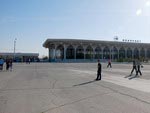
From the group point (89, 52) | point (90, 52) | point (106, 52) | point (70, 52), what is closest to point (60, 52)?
point (70, 52)

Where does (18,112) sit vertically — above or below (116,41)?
below

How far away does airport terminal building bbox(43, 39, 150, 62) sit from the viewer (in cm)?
11412

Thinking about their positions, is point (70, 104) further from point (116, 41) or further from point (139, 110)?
point (116, 41)

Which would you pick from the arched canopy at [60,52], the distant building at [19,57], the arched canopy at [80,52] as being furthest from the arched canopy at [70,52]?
the distant building at [19,57]

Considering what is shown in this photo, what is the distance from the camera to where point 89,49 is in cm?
12144

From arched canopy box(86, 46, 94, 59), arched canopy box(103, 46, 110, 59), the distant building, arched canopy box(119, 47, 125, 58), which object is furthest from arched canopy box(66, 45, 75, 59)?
arched canopy box(119, 47, 125, 58)

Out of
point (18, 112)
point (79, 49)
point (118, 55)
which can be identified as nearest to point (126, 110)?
point (18, 112)

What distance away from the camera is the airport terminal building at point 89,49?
114 metres

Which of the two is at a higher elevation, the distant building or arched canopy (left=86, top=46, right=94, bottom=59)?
arched canopy (left=86, top=46, right=94, bottom=59)

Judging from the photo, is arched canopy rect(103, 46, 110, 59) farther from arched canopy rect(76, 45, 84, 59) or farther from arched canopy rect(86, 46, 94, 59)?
arched canopy rect(76, 45, 84, 59)

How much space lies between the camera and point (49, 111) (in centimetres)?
910

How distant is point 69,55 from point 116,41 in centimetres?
2139

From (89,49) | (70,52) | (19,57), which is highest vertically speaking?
(89,49)

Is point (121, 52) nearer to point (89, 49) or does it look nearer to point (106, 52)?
point (106, 52)
